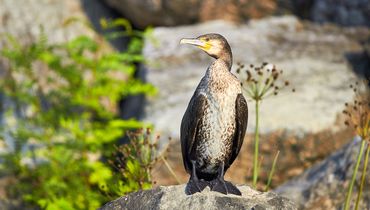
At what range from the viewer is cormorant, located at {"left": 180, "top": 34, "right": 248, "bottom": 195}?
5.01 metres

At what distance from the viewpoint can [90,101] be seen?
9266 mm

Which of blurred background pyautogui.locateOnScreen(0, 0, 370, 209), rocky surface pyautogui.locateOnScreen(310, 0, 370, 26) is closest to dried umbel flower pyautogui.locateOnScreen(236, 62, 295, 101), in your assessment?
blurred background pyautogui.locateOnScreen(0, 0, 370, 209)

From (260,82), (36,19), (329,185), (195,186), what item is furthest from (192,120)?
(36,19)

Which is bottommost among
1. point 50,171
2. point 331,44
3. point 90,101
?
point 50,171

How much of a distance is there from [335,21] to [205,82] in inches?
275

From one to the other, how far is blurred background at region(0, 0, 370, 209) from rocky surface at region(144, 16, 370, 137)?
0.02 metres

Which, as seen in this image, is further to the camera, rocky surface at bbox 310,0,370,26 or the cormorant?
rocky surface at bbox 310,0,370,26

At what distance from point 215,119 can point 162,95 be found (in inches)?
175

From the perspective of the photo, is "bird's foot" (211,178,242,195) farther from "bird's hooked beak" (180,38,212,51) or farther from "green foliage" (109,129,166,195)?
"bird's hooked beak" (180,38,212,51)

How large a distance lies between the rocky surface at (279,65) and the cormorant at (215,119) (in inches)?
125

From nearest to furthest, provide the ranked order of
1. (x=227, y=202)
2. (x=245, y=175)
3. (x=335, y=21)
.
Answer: (x=227, y=202) → (x=245, y=175) → (x=335, y=21)

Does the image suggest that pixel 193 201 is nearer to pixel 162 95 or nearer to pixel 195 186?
pixel 195 186

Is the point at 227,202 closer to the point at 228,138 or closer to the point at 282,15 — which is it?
the point at 228,138

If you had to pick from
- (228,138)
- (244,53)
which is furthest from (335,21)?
(228,138)
